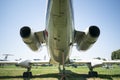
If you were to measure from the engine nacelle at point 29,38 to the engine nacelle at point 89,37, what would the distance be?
3.14 m

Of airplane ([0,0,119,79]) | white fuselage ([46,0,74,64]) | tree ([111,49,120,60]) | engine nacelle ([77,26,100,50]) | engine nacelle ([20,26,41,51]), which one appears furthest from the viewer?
tree ([111,49,120,60])

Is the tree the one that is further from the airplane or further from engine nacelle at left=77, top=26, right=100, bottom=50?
engine nacelle at left=77, top=26, right=100, bottom=50

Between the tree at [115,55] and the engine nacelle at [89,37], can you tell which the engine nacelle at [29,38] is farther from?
the tree at [115,55]

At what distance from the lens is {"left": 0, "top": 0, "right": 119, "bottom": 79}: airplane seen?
279 inches

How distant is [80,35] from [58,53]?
256cm

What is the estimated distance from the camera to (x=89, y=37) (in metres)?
10.4

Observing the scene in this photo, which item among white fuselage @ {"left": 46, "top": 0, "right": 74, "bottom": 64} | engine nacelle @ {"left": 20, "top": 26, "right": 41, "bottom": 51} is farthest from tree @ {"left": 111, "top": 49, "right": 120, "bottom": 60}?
white fuselage @ {"left": 46, "top": 0, "right": 74, "bottom": 64}

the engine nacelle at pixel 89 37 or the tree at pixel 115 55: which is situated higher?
the engine nacelle at pixel 89 37

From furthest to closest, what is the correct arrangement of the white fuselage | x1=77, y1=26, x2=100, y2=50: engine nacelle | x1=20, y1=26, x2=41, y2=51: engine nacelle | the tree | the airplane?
the tree → x1=20, y1=26, x2=41, y2=51: engine nacelle → x1=77, y1=26, x2=100, y2=50: engine nacelle → the airplane → the white fuselage

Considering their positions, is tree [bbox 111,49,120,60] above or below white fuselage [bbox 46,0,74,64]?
below

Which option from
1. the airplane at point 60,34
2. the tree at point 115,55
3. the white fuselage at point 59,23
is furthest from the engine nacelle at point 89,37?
the tree at point 115,55

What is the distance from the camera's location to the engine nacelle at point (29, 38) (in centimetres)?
1036

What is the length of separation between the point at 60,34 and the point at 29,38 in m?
3.06

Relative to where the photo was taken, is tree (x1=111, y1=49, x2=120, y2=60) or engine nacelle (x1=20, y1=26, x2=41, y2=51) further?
tree (x1=111, y1=49, x2=120, y2=60)
